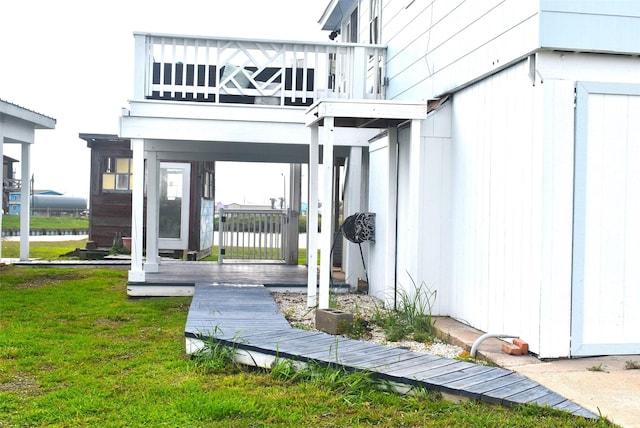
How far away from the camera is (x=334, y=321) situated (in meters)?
6.16

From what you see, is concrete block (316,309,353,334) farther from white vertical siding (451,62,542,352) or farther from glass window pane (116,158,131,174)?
glass window pane (116,158,131,174)

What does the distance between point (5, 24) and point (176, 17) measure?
2.97m

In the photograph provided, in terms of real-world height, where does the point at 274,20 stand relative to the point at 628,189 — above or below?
above

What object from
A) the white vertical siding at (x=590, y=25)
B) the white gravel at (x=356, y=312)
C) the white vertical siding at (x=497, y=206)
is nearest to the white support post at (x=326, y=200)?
the white gravel at (x=356, y=312)

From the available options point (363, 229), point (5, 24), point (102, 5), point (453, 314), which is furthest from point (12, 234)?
point (453, 314)

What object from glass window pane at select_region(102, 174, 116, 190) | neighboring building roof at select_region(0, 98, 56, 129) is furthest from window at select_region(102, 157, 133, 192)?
neighboring building roof at select_region(0, 98, 56, 129)

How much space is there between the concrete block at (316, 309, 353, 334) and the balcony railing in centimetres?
362

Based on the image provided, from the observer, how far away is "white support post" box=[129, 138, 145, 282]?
8.74m

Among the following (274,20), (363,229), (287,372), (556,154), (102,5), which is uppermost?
(274,20)

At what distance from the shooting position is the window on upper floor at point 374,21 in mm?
10383

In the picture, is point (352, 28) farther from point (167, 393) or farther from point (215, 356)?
point (167, 393)

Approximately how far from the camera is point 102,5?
34.6 ft

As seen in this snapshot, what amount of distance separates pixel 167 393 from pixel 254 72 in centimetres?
566

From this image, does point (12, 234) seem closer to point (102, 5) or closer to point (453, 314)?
point (102, 5)
